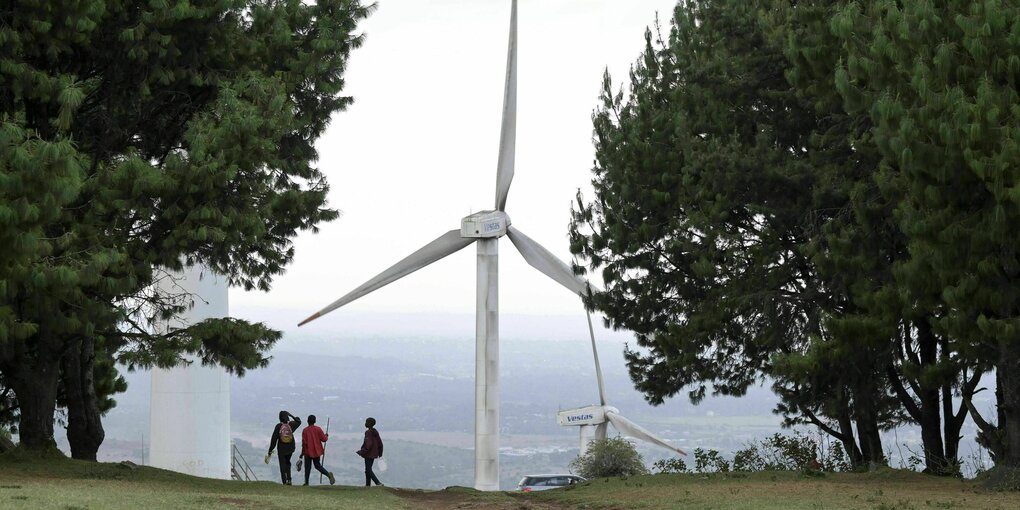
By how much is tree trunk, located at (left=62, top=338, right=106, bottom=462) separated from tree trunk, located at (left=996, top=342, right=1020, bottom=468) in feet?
57.2

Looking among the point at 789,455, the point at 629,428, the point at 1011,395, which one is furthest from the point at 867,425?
the point at 629,428

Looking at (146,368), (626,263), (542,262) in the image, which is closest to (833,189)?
(626,263)

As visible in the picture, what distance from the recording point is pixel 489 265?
1721 inches

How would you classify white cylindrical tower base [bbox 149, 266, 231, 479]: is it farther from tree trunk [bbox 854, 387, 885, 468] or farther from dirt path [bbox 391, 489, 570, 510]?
tree trunk [bbox 854, 387, 885, 468]

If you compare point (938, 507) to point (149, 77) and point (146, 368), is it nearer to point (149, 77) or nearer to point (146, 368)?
point (146, 368)

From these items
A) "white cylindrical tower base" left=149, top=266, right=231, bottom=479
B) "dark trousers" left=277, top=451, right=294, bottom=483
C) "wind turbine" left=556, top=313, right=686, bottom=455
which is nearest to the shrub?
"dark trousers" left=277, top=451, right=294, bottom=483

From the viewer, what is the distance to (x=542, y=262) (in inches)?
Result: 1649

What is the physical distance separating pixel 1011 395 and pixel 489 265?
25.2m

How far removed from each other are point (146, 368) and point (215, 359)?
1340mm

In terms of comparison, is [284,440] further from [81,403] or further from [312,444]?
[81,403]

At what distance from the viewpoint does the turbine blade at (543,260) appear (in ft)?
130

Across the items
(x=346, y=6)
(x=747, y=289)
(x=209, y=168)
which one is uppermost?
(x=346, y=6)

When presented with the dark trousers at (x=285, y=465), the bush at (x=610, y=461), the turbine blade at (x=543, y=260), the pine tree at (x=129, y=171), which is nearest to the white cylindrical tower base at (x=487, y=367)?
the turbine blade at (x=543, y=260)

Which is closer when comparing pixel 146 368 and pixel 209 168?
pixel 209 168
